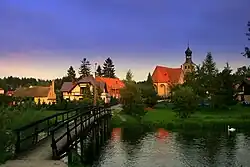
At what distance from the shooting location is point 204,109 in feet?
231

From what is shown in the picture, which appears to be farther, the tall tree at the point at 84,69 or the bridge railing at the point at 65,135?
the tall tree at the point at 84,69

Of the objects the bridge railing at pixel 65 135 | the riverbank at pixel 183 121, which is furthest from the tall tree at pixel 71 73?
the bridge railing at pixel 65 135

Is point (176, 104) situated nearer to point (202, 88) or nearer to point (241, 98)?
point (202, 88)

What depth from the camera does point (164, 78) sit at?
123 metres

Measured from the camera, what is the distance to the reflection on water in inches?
993

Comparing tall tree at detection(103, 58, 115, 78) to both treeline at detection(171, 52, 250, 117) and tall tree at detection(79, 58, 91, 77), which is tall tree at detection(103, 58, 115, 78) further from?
treeline at detection(171, 52, 250, 117)

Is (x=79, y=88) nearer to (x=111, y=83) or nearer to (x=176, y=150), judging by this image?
(x=111, y=83)

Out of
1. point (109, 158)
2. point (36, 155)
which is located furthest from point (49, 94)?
point (36, 155)

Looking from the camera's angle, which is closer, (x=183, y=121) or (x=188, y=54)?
(x=183, y=121)

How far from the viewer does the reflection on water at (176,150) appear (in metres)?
25.2

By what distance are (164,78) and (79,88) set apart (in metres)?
35.1

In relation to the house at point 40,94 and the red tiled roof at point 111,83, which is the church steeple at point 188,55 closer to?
the red tiled roof at point 111,83

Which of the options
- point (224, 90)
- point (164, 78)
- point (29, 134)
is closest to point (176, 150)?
point (29, 134)

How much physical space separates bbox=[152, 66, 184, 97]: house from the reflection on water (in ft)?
260
